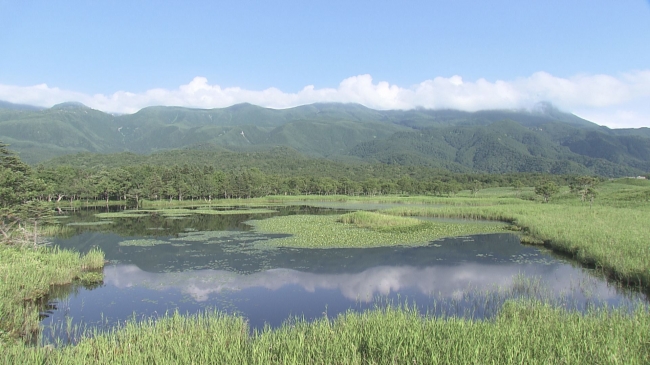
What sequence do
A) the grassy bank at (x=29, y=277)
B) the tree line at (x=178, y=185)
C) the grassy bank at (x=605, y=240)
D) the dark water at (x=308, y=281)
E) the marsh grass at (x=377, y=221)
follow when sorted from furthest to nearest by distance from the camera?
the tree line at (x=178, y=185) → the marsh grass at (x=377, y=221) → the grassy bank at (x=605, y=240) → the dark water at (x=308, y=281) → the grassy bank at (x=29, y=277)

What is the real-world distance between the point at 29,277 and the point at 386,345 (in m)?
15.2

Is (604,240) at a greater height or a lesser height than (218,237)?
greater

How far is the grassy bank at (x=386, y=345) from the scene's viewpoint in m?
7.64

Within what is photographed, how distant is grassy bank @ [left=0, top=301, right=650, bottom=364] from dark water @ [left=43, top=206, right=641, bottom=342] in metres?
3.23

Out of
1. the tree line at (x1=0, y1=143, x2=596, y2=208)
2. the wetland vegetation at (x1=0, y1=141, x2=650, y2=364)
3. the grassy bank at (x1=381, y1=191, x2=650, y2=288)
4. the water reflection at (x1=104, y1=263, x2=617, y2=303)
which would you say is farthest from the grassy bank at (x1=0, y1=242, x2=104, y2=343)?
the tree line at (x1=0, y1=143, x2=596, y2=208)

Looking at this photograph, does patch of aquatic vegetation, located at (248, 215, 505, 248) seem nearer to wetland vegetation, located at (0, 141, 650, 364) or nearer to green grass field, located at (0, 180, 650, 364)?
wetland vegetation, located at (0, 141, 650, 364)

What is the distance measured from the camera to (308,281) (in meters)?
19.0

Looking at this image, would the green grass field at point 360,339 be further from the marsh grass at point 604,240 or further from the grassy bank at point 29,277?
the marsh grass at point 604,240

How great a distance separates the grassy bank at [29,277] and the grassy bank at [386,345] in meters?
2.80

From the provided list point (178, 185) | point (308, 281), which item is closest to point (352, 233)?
point (308, 281)

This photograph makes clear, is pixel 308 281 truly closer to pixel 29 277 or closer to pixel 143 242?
pixel 29 277

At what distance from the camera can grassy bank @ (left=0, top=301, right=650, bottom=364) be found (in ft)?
25.1

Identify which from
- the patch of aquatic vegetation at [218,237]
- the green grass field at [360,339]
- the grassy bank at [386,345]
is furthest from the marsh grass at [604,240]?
the patch of aquatic vegetation at [218,237]

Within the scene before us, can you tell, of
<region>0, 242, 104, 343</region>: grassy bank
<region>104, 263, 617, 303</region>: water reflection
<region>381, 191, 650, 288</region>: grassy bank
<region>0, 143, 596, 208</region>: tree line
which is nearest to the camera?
<region>0, 242, 104, 343</region>: grassy bank
